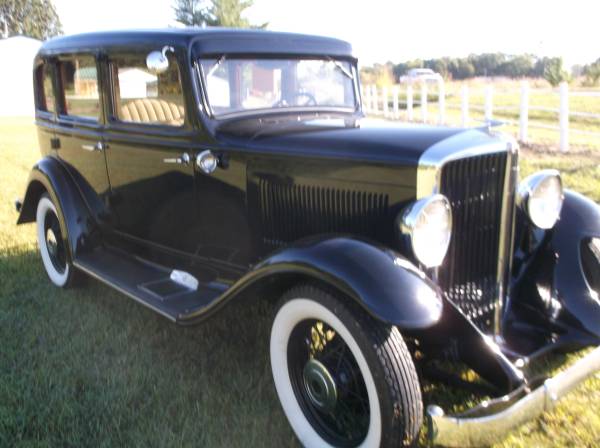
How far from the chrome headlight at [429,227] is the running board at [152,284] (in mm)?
1014

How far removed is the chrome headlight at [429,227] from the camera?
7.53ft

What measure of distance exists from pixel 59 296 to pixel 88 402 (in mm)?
1583

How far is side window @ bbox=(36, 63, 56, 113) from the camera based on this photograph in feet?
14.3

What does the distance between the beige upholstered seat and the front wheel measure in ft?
4.63

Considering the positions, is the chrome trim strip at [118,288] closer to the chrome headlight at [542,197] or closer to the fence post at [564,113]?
the chrome headlight at [542,197]

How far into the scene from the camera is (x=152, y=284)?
3.33 m

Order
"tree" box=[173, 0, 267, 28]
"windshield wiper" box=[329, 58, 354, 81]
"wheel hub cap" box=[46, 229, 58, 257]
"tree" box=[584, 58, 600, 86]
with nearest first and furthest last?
"windshield wiper" box=[329, 58, 354, 81] → "wheel hub cap" box=[46, 229, 58, 257] → "tree" box=[584, 58, 600, 86] → "tree" box=[173, 0, 267, 28]

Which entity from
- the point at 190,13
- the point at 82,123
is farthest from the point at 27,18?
the point at 82,123

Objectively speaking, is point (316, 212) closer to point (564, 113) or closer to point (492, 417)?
point (492, 417)

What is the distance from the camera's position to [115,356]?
3268 millimetres

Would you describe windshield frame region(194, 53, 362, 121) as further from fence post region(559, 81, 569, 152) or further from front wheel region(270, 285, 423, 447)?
fence post region(559, 81, 569, 152)

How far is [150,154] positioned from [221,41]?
79cm

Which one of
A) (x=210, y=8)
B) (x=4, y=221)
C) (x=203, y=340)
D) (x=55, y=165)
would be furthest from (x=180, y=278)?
(x=210, y=8)

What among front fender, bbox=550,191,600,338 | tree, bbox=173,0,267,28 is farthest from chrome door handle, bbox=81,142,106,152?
tree, bbox=173,0,267,28
